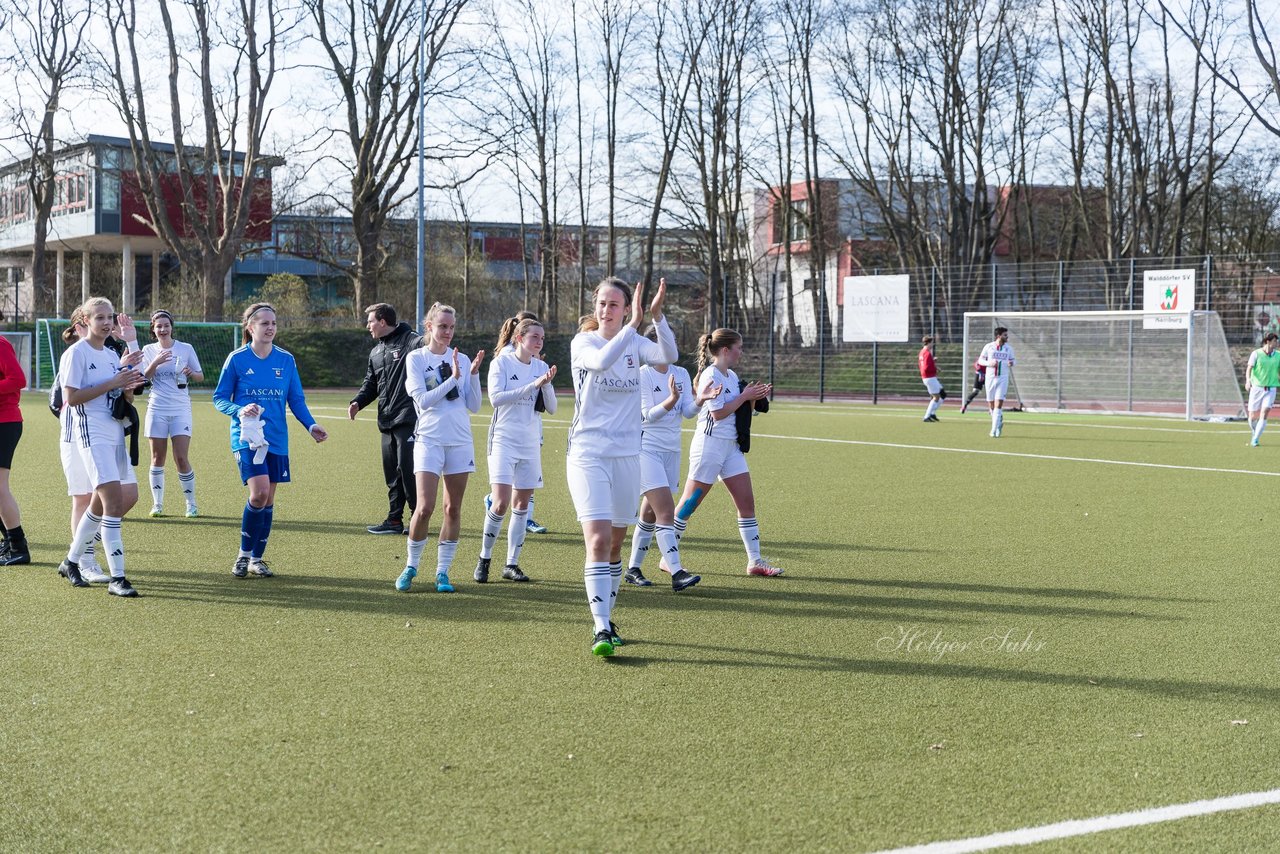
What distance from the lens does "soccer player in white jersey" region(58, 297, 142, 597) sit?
25.0ft

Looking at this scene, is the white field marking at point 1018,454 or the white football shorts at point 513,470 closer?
the white football shorts at point 513,470

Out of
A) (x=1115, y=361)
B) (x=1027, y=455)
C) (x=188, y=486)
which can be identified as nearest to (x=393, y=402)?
(x=188, y=486)

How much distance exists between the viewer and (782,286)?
60.8 meters

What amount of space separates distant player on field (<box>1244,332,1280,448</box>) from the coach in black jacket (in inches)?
562

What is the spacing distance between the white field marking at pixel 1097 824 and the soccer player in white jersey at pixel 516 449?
4748 mm

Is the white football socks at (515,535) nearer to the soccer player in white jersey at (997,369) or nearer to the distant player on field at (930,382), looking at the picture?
the soccer player in white jersey at (997,369)

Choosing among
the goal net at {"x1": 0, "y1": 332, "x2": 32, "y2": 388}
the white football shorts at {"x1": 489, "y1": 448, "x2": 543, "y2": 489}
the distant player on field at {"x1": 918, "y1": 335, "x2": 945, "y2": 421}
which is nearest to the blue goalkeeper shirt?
the white football shorts at {"x1": 489, "y1": 448, "x2": 543, "y2": 489}

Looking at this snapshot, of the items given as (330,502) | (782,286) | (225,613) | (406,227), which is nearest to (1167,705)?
(225,613)

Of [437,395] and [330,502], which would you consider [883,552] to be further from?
[330,502]

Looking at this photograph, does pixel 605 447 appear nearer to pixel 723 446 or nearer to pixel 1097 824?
pixel 723 446

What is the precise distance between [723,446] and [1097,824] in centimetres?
471

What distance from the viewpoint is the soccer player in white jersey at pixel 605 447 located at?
6203mm

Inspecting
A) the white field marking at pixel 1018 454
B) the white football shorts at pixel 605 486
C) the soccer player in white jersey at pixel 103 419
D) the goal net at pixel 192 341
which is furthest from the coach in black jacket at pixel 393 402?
the goal net at pixel 192 341

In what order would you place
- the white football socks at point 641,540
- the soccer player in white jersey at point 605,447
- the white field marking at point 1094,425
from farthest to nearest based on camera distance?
the white field marking at point 1094,425 → the white football socks at point 641,540 → the soccer player in white jersey at point 605,447
